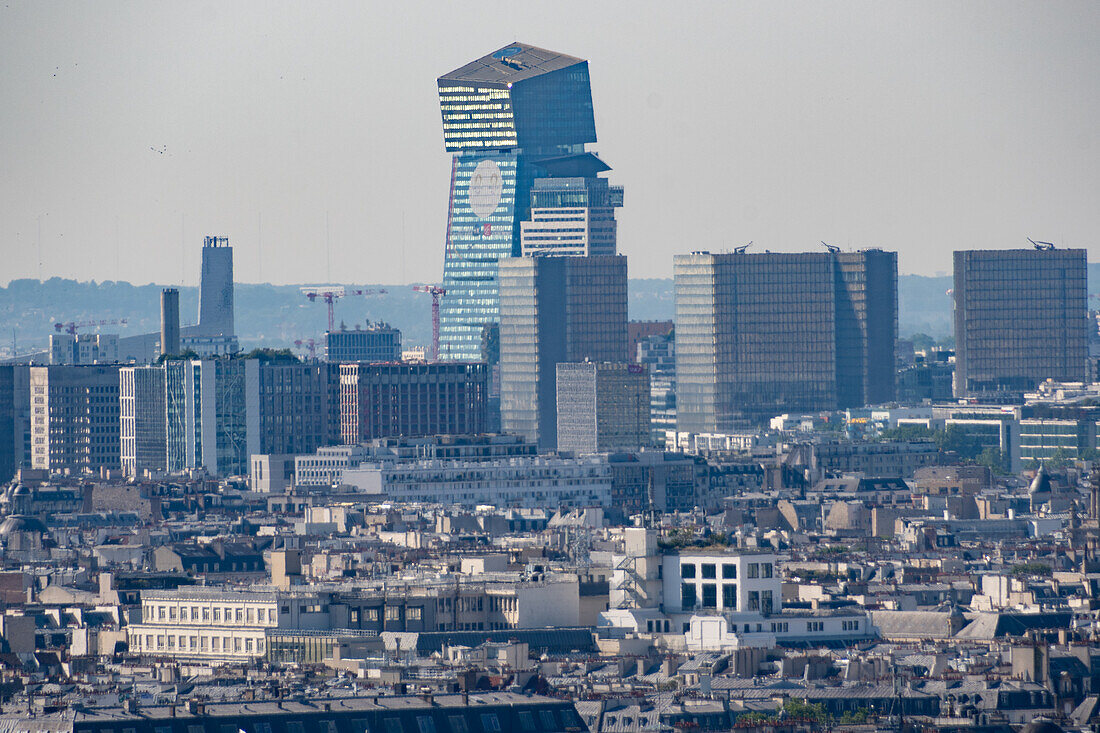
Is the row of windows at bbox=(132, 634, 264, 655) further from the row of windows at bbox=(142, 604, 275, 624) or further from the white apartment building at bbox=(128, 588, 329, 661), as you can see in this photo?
the row of windows at bbox=(142, 604, 275, 624)

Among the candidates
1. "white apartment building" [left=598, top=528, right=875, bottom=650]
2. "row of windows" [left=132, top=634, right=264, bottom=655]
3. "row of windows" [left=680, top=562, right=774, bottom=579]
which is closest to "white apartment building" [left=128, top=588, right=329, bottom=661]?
"row of windows" [left=132, top=634, right=264, bottom=655]

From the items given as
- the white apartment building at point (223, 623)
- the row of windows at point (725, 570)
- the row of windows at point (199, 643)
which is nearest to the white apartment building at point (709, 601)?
the row of windows at point (725, 570)

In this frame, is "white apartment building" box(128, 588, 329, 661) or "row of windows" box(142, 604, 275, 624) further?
"row of windows" box(142, 604, 275, 624)

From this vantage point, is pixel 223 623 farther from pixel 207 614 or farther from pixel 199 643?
pixel 207 614

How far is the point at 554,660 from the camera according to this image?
10706cm

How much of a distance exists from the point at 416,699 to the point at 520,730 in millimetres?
3679

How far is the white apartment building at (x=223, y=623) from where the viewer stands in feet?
392

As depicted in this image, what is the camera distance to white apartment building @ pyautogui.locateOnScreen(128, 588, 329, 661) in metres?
120

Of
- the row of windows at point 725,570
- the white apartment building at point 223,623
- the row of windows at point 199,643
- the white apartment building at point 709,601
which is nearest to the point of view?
the white apartment building at point 709,601

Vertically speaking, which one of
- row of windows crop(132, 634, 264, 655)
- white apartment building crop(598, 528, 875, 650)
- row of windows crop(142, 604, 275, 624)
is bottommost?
row of windows crop(132, 634, 264, 655)

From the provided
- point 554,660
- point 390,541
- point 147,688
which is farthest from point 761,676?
point 390,541

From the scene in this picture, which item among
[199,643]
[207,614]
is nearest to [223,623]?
[199,643]

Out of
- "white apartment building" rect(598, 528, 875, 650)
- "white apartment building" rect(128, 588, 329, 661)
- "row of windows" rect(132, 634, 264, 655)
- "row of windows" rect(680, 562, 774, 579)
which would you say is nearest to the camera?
"white apartment building" rect(598, 528, 875, 650)

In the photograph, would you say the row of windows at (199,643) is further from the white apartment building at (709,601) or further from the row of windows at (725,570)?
the row of windows at (725,570)
